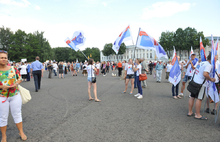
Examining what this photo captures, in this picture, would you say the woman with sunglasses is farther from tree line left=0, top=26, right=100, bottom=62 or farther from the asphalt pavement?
tree line left=0, top=26, right=100, bottom=62

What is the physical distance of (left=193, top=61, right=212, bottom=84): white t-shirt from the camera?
4.33 metres

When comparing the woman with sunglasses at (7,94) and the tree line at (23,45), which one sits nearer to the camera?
the woman with sunglasses at (7,94)

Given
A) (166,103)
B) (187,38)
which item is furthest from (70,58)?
(166,103)

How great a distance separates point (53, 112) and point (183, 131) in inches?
153

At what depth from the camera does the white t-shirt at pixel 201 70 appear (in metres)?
4.33

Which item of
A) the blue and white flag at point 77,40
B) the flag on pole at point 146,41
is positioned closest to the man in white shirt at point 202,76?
the flag on pole at point 146,41

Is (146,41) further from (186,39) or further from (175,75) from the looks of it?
(186,39)

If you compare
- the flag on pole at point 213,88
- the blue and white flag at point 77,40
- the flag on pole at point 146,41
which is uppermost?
the blue and white flag at point 77,40

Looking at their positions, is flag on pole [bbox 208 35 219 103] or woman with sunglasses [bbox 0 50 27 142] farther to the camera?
flag on pole [bbox 208 35 219 103]

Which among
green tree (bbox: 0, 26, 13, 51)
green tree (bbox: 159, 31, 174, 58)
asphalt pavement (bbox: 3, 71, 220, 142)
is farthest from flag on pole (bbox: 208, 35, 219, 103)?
green tree (bbox: 159, 31, 174, 58)

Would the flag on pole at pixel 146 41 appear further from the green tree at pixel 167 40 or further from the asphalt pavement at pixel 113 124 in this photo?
the green tree at pixel 167 40

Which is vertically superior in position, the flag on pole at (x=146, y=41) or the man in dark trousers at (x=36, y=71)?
the flag on pole at (x=146, y=41)

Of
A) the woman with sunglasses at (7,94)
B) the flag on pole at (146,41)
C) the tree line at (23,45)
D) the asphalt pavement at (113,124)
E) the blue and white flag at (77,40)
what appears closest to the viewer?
the woman with sunglasses at (7,94)

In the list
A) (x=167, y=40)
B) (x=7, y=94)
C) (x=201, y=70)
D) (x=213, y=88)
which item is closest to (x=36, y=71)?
(x=7, y=94)
